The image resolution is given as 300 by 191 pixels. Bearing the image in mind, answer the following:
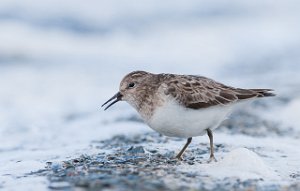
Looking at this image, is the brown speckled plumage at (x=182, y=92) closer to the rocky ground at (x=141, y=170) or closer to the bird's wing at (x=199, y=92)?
the bird's wing at (x=199, y=92)

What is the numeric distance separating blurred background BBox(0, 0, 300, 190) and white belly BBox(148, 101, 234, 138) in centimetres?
153

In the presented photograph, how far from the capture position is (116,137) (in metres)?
9.59

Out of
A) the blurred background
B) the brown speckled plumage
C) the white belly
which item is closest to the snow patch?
the white belly

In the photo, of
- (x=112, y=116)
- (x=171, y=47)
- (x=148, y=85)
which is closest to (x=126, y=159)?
(x=148, y=85)

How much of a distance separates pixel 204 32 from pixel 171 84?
15.0 m

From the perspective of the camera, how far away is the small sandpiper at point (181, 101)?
702cm

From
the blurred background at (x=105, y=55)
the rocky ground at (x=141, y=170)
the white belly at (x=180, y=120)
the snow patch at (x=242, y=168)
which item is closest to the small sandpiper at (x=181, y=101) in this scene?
the white belly at (x=180, y=120)

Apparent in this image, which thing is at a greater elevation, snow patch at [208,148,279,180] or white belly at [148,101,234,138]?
white belly at [148,101,234,138]

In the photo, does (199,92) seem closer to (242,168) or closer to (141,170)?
(242,168)

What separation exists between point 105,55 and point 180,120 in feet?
41.2

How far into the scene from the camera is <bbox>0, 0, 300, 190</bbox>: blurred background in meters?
11.0

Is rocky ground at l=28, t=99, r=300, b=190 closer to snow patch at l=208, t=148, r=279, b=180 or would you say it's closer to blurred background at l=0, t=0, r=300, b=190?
snow patch at l=208, t=148, r=279, b=180

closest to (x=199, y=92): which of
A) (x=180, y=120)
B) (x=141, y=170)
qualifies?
(x=180, y=120)

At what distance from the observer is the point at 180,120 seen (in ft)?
22.9
